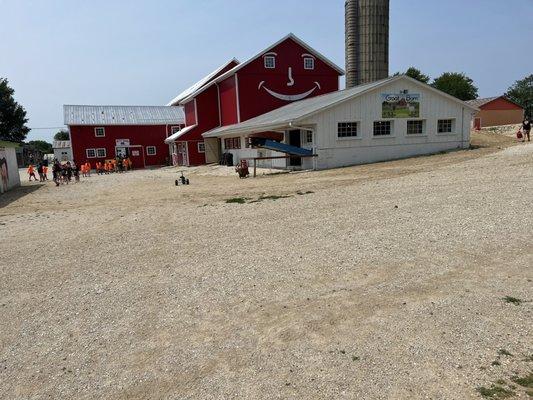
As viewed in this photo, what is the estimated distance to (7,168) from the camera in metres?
25.4

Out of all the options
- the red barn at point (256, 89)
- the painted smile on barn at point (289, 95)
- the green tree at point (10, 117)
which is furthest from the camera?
the green tree at point (10, 117)

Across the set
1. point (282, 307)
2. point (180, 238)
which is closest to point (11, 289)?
point (180, 238)

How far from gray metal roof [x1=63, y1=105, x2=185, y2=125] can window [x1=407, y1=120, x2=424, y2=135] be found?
85.5ft

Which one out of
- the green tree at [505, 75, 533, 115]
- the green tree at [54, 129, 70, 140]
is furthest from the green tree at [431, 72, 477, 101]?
the green tree at [54, 129, 70, 140]

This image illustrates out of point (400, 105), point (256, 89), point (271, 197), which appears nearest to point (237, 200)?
point (271, 197)

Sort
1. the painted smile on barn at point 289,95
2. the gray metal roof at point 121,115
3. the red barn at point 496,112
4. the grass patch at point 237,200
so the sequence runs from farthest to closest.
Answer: the red barn at point 496,112 → the gray metal roof at point 121,115 → the painted smile on barn at point 289,95 → the grass patch at point 237,200

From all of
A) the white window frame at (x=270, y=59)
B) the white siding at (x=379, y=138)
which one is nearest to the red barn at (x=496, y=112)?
the white siding at (x=379, y=138)

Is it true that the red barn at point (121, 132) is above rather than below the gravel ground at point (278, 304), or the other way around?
above

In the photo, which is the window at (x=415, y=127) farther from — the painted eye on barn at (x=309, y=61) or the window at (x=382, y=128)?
the painted eye on barn at (x=309, y=61)

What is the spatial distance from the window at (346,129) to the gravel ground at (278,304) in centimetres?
1283

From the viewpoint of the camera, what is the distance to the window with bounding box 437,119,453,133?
85.8 ft

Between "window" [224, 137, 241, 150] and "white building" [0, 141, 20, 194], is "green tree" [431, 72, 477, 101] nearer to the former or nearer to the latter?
"window" [224, 137, 241, 150]

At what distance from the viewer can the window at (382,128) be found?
79.3 feet

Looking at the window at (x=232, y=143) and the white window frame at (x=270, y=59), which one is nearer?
the window at (x=232, y=143)
